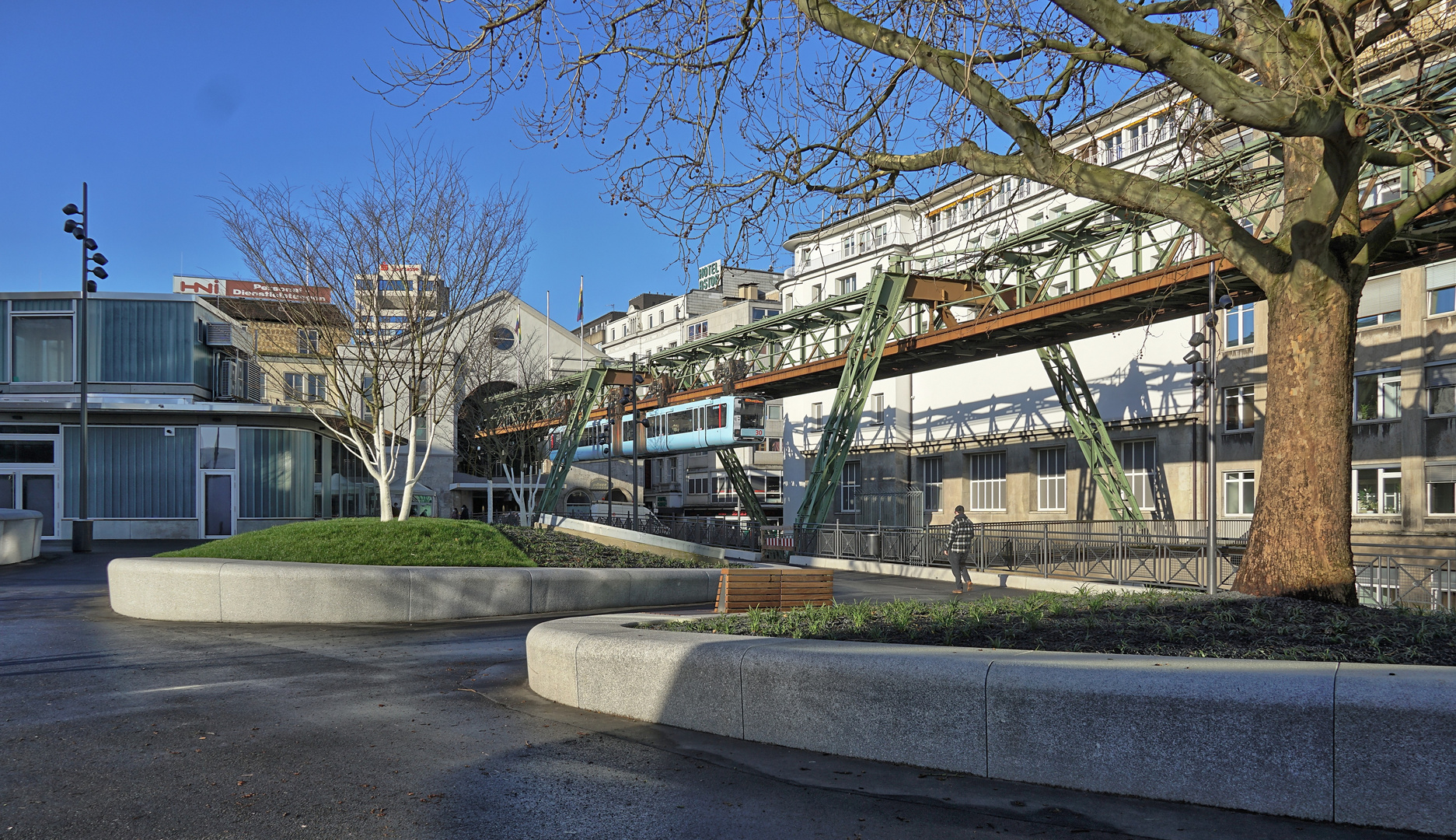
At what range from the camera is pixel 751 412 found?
36.1 meters

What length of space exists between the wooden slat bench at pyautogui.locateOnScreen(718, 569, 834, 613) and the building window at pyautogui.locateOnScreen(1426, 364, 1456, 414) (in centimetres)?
2405

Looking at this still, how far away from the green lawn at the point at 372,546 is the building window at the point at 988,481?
29.9m

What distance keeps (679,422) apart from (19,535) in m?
22.7

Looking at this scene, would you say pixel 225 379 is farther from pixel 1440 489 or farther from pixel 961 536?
pixel 1440 489

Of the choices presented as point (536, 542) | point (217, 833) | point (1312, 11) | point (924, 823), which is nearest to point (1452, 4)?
point (1312, 11)

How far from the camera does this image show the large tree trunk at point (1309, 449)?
26.7 ft

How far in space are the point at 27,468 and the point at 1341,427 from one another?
3450 centimetres

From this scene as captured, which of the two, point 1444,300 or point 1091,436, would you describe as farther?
point 1091,436

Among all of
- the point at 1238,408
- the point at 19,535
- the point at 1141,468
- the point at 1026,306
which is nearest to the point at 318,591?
the point at 19,535

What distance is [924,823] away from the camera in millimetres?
5047

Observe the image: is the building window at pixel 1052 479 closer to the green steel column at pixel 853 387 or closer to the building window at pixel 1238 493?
the building window at pixel 1238 493

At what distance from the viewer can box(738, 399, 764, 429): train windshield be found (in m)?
36.0

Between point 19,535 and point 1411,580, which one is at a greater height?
point 19,535

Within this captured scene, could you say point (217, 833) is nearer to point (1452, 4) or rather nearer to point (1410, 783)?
point (1410, 783)
